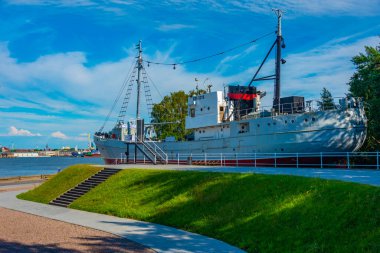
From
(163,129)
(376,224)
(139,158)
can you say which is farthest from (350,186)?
(163,129)

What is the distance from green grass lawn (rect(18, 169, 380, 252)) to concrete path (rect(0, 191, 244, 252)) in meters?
0.56

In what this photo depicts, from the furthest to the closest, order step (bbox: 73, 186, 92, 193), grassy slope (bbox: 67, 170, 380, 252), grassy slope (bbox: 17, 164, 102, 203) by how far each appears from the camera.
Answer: grassy slope (bbox: 17, 164, 102, 203) → step (bbox: 73, 186, 92, 193) → grassy slope (bbox: 67, 170, 380, 252)

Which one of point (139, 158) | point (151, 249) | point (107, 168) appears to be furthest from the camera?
point (139, 158)

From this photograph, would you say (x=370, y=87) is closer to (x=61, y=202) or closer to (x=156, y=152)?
(x=156, y=152)

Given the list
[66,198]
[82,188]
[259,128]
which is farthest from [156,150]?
[66,198]

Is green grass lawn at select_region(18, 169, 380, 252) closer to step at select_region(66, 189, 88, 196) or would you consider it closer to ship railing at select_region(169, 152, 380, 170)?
step at select_region(66, 189, 88, 196)

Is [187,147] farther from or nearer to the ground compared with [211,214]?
farther from the ground

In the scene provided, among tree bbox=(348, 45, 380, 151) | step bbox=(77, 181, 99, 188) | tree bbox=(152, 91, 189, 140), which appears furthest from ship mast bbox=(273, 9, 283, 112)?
tree bbox=(152, 91, 189, 140)

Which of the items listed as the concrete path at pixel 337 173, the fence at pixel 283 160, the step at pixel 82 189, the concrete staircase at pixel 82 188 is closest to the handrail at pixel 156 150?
the fence at pixel 283 160

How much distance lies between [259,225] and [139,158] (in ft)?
91.7

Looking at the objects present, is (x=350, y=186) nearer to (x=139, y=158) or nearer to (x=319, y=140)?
(x=319, y=140)

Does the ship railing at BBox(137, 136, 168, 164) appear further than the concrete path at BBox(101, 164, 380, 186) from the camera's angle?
Yes

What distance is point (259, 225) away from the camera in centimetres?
1275

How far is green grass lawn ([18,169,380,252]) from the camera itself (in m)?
10.5
